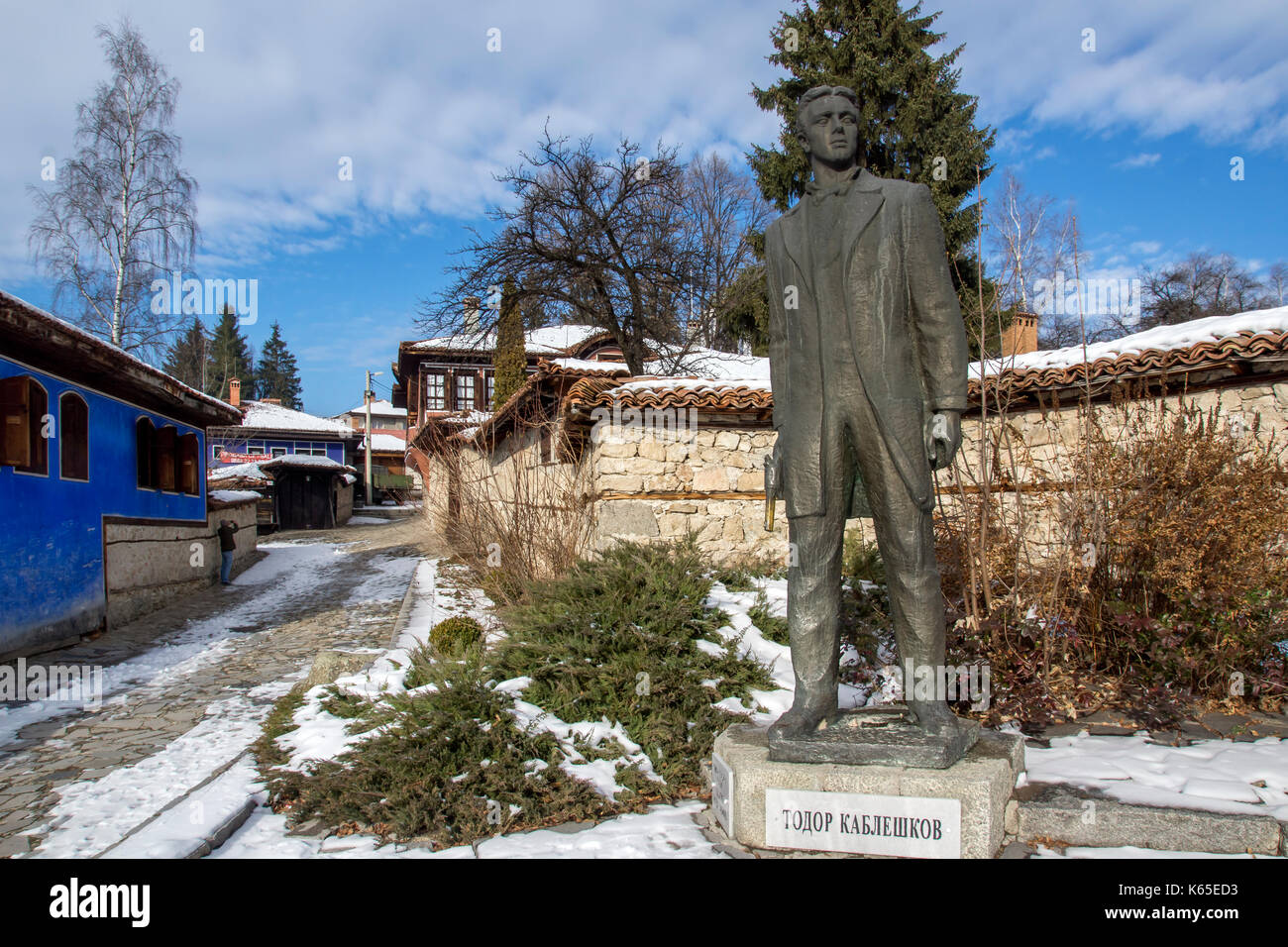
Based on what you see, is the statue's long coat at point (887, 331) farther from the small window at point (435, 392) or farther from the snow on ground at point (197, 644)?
the small window at point (435, 392)

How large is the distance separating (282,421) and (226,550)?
26.1 meters

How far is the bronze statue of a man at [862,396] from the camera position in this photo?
2783mm

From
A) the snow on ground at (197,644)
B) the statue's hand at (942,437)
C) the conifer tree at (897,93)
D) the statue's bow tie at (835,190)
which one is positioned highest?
the conifer tree at (897,93)

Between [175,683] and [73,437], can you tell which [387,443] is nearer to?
[73,437]

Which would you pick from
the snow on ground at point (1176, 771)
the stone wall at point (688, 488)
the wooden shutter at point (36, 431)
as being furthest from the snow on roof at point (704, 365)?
the snow on ground at point (1176, 771)

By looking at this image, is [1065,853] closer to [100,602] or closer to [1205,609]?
[1205,609]

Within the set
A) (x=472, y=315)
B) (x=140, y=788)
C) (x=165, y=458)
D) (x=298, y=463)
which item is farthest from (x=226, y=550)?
(x=298, y=463)

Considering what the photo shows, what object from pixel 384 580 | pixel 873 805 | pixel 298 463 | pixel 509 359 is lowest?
pixel 384 580

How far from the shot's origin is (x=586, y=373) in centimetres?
930

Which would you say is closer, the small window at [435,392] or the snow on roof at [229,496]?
the snow on roof at [229,496]

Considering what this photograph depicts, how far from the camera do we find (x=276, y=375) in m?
57.7

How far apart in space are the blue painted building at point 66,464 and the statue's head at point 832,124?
7438 millimetres

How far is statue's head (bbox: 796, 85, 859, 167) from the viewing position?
2.85 meters

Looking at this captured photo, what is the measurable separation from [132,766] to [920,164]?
56.6 feet
